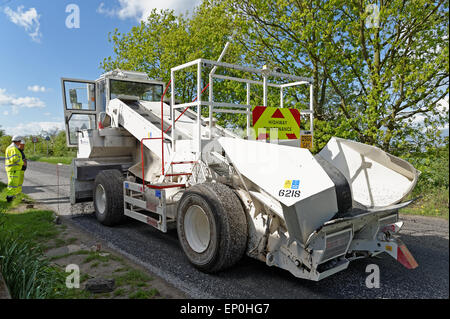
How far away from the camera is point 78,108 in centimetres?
774

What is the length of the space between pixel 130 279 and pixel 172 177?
1846mm

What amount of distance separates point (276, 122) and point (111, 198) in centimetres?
339

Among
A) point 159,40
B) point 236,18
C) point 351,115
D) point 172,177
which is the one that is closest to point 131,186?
point 172,177

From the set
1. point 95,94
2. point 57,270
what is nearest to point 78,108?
point 95,94

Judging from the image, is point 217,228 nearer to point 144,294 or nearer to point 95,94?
point 144,294

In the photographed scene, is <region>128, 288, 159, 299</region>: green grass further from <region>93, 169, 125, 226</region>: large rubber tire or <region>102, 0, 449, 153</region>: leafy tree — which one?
<region>102, 0, 449, 153</region>: leafy tree

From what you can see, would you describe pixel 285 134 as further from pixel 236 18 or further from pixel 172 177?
pixel 236 18

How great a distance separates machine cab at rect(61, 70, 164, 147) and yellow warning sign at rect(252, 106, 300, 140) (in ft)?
13.4

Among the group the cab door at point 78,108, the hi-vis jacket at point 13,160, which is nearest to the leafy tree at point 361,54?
the cab door at point 78,108

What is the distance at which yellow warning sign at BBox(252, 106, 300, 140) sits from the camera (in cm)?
450

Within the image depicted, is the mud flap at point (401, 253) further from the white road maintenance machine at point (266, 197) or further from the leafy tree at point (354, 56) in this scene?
the leafy tree at point (354, 56)

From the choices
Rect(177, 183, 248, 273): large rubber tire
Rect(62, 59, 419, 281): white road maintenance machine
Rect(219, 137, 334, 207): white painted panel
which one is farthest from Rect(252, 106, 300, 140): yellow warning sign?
Rect(177, 183, 248, 273): large rubber tire

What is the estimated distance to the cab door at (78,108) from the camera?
7.62 m

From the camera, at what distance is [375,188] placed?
14.3 ft
